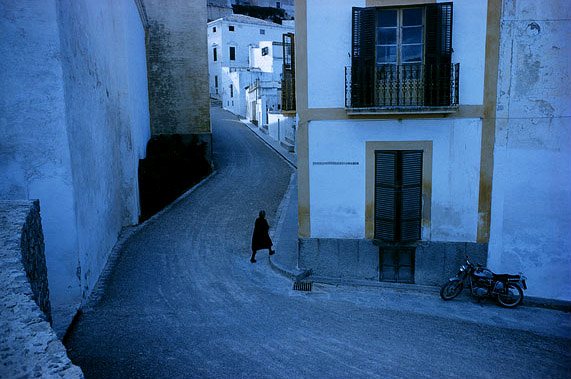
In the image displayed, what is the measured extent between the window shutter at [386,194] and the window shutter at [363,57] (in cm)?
121

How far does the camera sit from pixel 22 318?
12.2ft

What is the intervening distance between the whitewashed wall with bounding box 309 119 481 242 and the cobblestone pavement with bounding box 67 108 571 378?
4.80ft

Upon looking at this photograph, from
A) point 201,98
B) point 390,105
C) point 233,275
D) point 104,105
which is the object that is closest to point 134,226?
point 104,105

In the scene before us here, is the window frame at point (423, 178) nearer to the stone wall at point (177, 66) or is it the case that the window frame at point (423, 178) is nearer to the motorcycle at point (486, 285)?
the motorcycle at point (486, 285)

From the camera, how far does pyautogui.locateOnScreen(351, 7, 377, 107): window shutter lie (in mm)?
9562

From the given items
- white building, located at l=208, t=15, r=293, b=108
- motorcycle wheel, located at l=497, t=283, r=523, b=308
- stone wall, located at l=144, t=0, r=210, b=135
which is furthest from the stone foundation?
white building, located at l=208, t=15, r=293, b=108

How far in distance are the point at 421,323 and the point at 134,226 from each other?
9.67m

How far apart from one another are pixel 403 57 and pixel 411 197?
290 cm

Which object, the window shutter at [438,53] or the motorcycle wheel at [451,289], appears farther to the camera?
the motorcycle wheel at [451,289]

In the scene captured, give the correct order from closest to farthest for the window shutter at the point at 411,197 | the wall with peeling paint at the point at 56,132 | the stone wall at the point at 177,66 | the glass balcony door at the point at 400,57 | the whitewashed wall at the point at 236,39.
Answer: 1. the wall with peeling paint at the point at 56,132
2. the glass balcony door at the point at 400,57
3. the window shutter at the point at 411,197
4. the stone wall at the point at 177,66
5. the whitewashed wall at the point at 236,39

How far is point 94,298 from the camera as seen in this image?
9117mm

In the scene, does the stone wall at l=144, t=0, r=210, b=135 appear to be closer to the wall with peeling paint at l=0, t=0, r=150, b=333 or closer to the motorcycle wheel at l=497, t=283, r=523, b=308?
the wall with peeling paint at l=0, t=0, r=150, b=333

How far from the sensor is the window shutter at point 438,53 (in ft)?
30.7

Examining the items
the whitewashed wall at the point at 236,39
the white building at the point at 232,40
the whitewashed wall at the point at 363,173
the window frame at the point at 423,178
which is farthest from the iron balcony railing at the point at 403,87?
the whitewashed wall at the point at 236,39
